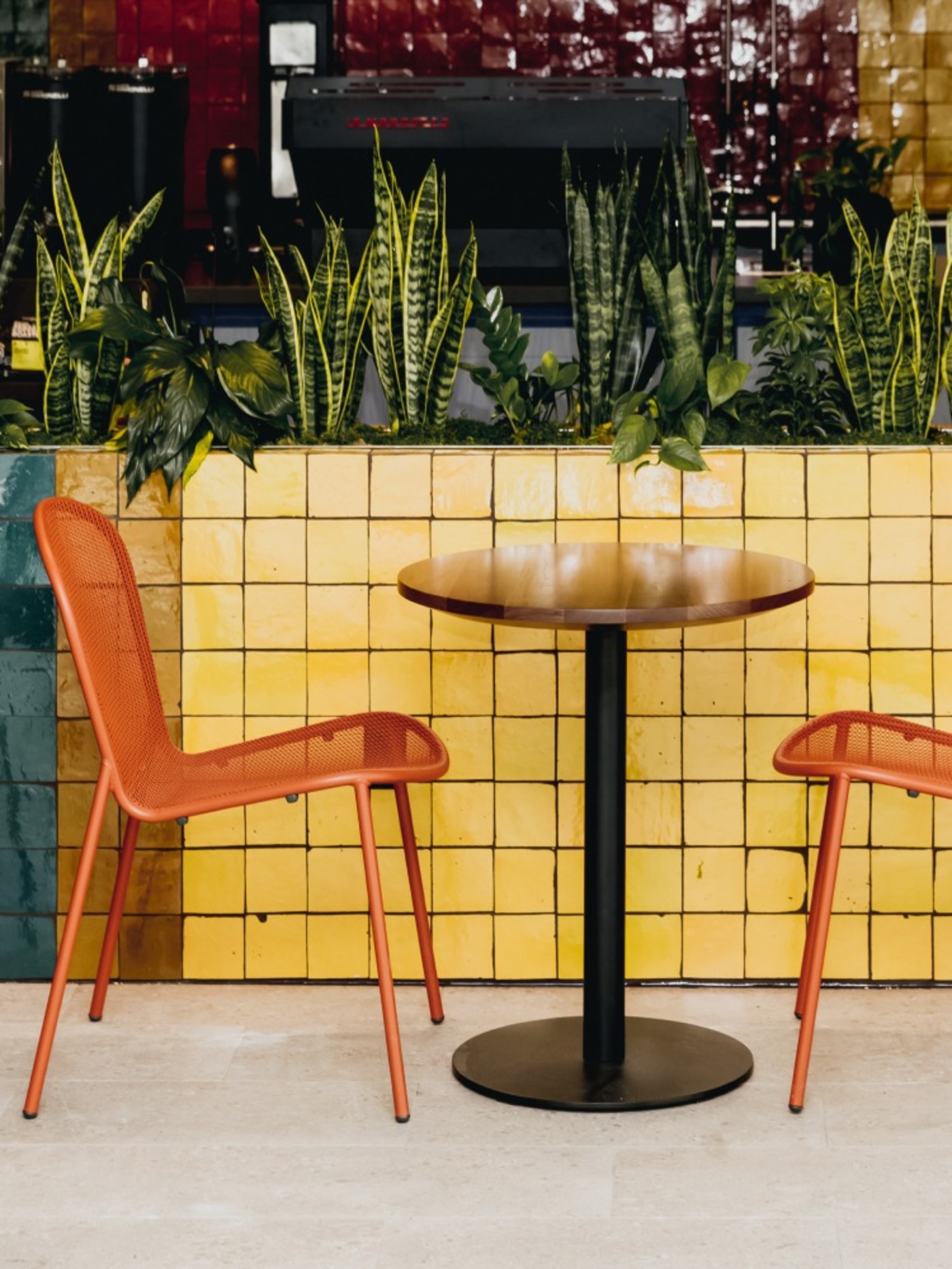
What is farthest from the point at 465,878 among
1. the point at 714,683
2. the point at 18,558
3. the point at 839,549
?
the point at 18,558

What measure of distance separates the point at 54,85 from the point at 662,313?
2.70 metres

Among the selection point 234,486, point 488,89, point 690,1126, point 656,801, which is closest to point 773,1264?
point 690,1126

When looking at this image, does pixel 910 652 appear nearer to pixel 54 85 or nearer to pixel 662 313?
pixel 662 313

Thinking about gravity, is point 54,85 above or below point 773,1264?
above

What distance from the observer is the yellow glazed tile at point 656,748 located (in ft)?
10.2

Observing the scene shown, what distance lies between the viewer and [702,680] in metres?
3.11

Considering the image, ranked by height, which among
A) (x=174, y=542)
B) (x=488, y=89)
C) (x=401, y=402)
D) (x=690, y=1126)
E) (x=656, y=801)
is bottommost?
(x=690, y=1126)

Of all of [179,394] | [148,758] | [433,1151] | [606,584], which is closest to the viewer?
[433,1151]

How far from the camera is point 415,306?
311 cm

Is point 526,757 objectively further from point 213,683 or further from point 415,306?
point 415,306

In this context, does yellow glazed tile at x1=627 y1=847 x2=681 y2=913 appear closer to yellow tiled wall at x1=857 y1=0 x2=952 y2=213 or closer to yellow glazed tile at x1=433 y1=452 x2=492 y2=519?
yellow glazed tile at x1=433 y1=452 x2=492 y2=519

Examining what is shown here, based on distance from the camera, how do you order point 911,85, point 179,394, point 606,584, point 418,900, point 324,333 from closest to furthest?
point 606,584, point 418,900, point 179,394, point 324,333, point 911,85

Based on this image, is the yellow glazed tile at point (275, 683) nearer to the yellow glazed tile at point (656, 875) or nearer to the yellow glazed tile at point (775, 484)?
the yellow glazed tile at point (656, 875)

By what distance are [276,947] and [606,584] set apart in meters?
1.05
